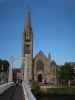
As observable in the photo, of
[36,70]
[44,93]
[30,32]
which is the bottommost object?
[44,93]

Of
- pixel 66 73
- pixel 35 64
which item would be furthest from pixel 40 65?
pixel 66 73

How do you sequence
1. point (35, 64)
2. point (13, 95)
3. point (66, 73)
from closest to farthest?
point (13, 95) < point (66, 73) < point (35, 64)

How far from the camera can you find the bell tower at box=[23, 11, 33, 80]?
145 metres

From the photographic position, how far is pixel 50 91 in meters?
98.9

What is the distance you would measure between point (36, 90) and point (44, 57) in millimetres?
62870

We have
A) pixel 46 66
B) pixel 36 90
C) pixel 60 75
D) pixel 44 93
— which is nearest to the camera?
pixel 36 90

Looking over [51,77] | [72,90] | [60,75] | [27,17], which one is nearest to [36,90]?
[72,90]

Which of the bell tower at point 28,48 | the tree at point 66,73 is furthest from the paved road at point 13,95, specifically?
the bell tower at point 28,48

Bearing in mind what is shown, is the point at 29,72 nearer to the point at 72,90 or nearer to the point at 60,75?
the point at 60,75

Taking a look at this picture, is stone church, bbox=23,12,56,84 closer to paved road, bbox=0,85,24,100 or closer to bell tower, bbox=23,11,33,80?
bell tower, bbox=23,11,33,80

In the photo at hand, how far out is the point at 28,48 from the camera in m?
152

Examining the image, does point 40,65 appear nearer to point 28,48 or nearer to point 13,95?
point 28,48

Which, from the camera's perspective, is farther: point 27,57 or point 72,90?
point 27,57

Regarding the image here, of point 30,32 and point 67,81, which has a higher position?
point 30,32
